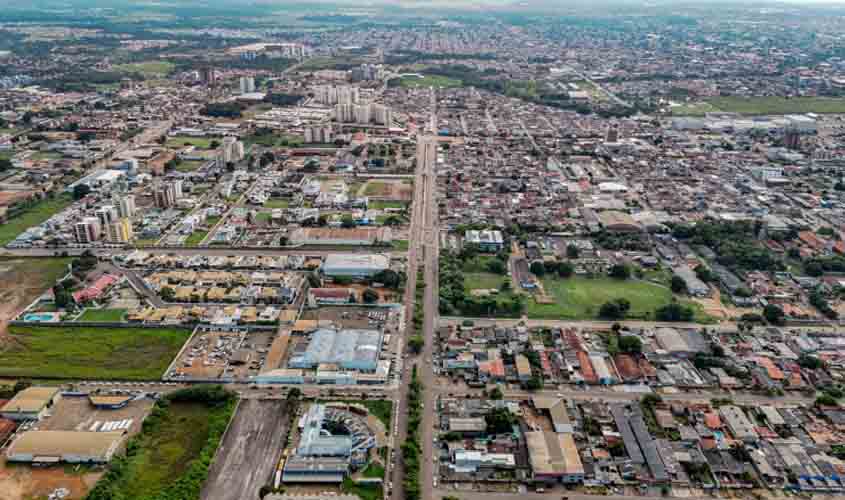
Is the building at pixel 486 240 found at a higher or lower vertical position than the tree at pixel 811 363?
higher

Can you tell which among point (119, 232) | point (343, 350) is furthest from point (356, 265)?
point (119, 232)

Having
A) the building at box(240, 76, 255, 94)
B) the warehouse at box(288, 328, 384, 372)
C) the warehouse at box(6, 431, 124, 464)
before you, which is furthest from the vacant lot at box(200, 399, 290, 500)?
the building at box(240, 76, 255, 94)

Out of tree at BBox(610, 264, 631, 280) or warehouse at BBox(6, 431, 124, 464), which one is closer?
warehouse at BBox(6, 431, 124, 464)

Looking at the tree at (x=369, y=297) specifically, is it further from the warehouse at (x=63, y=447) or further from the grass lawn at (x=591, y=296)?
the warehouse at (x=63, y=447)

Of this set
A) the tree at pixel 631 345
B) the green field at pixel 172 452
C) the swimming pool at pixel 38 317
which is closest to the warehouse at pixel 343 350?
the green field at pixel 172 452

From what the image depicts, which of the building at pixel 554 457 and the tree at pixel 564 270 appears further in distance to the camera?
the tree at pixel 564 270

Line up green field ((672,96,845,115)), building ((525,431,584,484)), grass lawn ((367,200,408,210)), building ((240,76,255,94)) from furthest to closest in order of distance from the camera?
building ((240,76,255,94)) < green field ((672,96,845,115)) < grass lawn ((367,200,408,210)) < building ((525,431,584,484))

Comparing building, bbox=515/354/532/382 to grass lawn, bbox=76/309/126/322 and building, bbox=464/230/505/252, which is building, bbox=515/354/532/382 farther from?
grass lawn, bbox=76/309/126/322
